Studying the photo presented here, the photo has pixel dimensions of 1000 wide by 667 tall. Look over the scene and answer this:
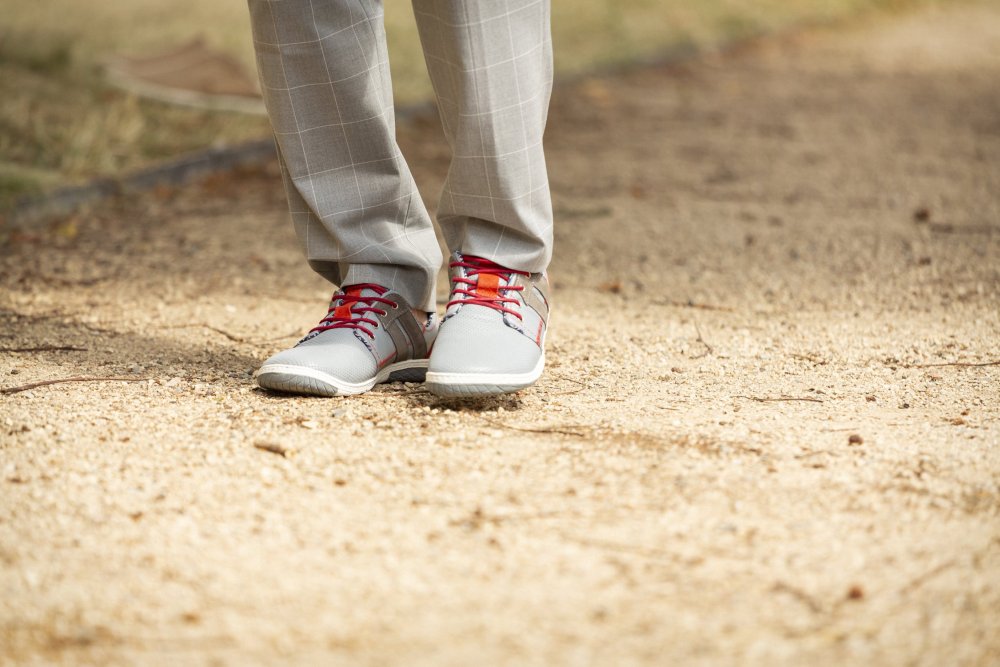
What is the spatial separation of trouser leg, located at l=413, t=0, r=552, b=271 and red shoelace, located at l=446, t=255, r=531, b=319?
3cm

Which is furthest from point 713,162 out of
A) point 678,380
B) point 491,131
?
point 491,131

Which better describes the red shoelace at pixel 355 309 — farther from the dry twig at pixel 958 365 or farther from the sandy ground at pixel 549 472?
the dry twig at pixel 958 365

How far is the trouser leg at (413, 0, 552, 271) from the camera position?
1.54m

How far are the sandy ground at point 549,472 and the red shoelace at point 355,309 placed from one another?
13 centimetres

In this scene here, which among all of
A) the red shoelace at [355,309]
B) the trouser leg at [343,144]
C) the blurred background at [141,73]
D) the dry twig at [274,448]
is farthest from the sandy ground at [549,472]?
the blurred background at [141,73]

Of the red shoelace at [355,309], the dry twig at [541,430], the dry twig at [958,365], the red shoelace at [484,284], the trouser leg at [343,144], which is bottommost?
the dry twig at [958,365]

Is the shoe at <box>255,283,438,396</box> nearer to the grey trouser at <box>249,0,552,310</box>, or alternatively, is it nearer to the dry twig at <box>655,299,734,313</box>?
the grey trouser at <box>249,0,552,310</box>

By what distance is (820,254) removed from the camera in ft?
9.23

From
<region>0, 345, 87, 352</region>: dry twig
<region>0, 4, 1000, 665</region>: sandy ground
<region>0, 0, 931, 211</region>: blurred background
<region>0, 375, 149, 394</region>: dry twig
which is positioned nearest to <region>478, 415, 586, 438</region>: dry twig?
<region>0, 4, 1000, 665</region>: sandy ground

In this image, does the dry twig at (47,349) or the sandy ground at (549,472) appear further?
the dry twig at (47,349)

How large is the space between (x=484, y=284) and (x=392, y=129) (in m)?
0.31

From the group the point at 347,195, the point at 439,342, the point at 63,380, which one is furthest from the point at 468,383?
the point at 63,380

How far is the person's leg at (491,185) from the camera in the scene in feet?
5.08

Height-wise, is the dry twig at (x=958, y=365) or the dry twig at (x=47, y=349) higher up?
the dry twig at (x=47, y=349)
